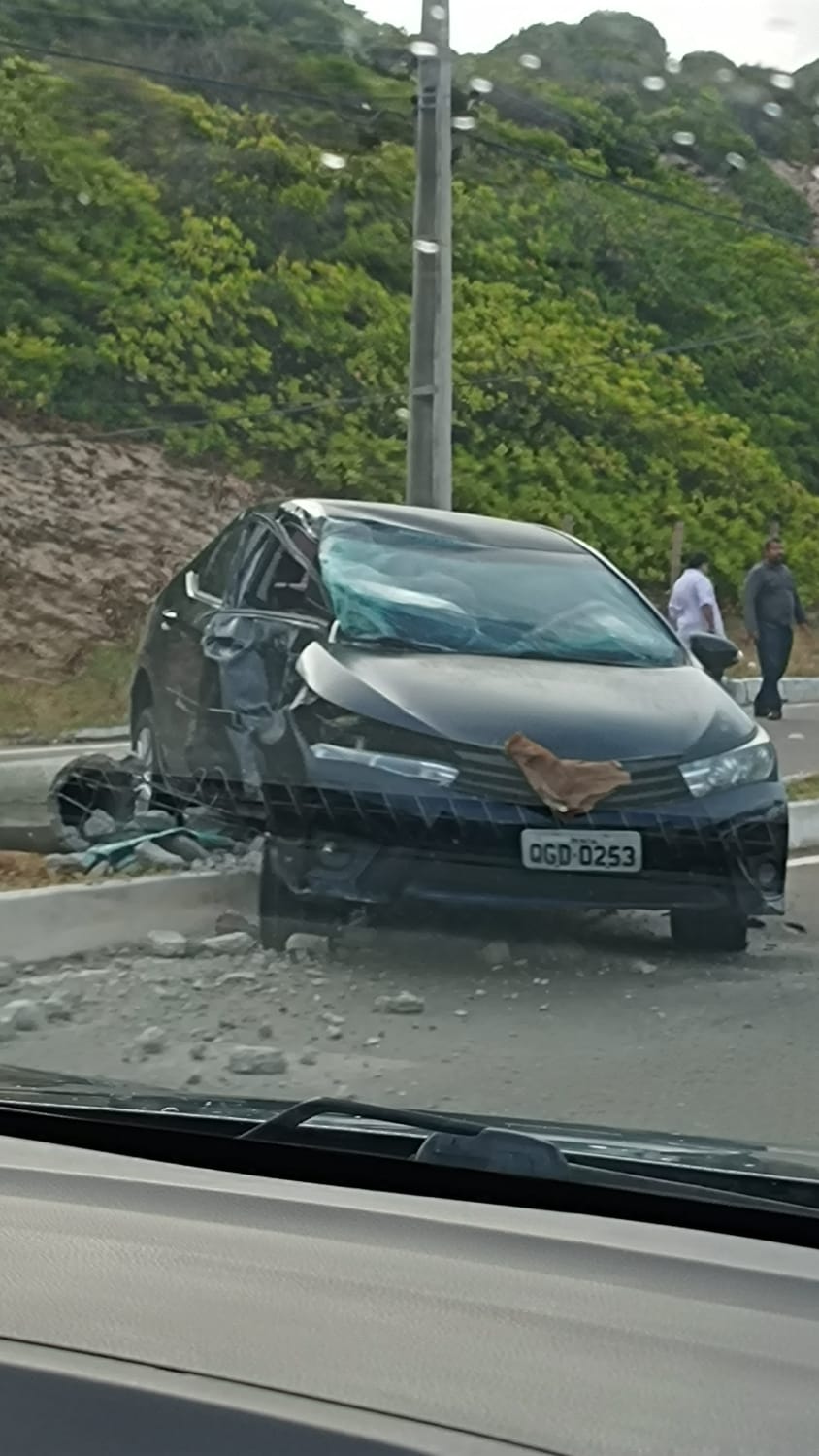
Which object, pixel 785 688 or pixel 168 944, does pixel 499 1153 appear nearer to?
pixel 168 944

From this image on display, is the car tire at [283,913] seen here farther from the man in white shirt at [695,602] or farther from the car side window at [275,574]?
the man in white shirt at [695,602]

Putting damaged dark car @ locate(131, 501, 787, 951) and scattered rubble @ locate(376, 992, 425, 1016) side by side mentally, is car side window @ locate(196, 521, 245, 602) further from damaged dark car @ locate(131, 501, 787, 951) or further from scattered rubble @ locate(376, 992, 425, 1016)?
scattered rubble @ locate(376, 992, 425, 1016)

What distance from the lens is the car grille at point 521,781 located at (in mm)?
3873

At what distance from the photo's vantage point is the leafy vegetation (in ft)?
11.5

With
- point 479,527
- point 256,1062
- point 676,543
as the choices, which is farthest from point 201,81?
point 256,1062

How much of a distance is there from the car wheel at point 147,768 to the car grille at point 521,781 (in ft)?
2.27

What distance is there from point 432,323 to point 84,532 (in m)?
1.05

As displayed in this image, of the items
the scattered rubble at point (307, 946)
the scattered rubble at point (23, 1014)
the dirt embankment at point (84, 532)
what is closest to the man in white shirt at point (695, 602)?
the dirt embankment at point (84, 532)

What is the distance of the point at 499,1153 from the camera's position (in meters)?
1.97

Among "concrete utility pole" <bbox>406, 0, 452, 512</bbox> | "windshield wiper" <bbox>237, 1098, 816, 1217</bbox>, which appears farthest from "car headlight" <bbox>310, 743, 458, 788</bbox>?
"windshield wiper" <bbox>237, 1098, 816, 1217</bbox>

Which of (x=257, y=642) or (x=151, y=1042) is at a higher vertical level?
(x=257, y=642)

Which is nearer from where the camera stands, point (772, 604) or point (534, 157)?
point (534, 157)

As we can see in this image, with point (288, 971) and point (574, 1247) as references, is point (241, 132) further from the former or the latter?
point (574, 1247)

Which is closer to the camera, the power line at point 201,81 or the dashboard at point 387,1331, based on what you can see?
the dashboard at point 387,1331
